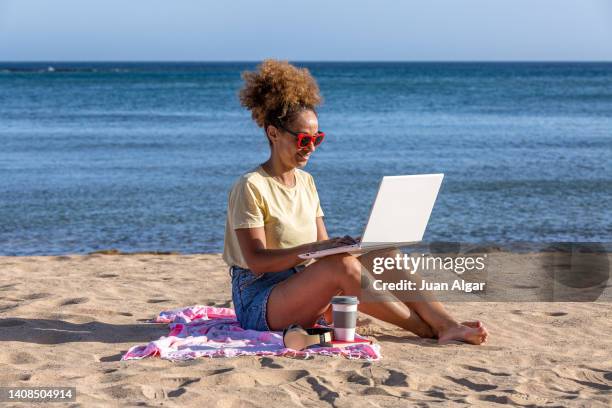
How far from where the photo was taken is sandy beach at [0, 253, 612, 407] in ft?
12.9

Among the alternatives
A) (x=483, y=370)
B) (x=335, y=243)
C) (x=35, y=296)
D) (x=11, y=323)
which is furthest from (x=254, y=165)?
(x=483, y=370)

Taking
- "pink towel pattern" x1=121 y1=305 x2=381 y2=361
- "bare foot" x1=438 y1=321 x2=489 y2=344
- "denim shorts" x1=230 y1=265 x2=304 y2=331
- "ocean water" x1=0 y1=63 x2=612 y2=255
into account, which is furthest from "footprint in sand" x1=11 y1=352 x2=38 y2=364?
"ocean water" x1=0 y1=63 x2=612 y2=255

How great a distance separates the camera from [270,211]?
4.77 m

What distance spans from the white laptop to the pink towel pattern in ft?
1.65

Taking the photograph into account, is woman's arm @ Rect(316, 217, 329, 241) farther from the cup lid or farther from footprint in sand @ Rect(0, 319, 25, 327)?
footprint in sand @ Rect(0, 319, 25, 327)

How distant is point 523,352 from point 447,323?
441 mm

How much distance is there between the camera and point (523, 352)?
4770 millimetres

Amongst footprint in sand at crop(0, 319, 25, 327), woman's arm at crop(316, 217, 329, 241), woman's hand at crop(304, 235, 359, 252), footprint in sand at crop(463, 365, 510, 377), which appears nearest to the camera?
footprint in sand at crop(463, 365, 510, 377)

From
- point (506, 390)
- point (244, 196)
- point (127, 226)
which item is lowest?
point (127, 226)

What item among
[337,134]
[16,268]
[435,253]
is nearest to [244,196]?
[16,268]

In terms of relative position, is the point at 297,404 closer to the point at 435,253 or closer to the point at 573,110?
the point at 435,253

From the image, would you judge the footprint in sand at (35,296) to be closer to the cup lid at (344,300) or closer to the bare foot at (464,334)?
the cup lid at (344,300)

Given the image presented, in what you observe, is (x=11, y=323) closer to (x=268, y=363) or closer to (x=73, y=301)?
(x=73, y=301)

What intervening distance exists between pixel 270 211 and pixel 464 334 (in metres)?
1.23
